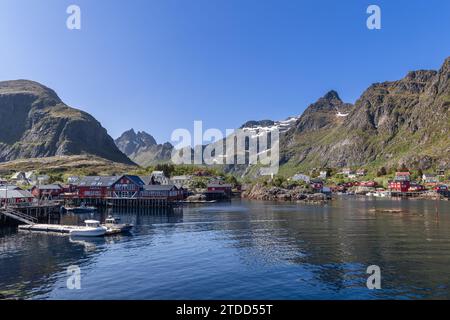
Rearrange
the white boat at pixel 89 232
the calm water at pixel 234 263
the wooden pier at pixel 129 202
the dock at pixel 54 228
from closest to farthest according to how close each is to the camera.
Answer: the calm water at pixel 234 263 → the white boat at pixel 89 232 → the dock at pixel 54 228 → the wooden pier at pixel 129 202

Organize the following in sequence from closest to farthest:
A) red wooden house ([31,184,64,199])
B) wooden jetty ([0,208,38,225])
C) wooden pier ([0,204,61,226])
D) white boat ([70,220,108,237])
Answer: white boat ([70,220,108,237]) < wooden jetty ([0,208,38,225]) < wooden pier ([0,204,61,226]) < red wooden house ([31,184,64,199])

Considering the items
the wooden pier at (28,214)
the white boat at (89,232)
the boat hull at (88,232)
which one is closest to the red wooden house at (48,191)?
the wooden pier at (28,214)

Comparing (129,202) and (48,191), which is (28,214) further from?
(48,191)

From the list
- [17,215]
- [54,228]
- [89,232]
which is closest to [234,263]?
[89,232]

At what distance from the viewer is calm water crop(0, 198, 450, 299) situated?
3397 cm

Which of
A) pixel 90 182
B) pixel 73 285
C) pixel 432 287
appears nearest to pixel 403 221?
pixel 432 287

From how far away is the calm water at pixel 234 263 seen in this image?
34.0 m

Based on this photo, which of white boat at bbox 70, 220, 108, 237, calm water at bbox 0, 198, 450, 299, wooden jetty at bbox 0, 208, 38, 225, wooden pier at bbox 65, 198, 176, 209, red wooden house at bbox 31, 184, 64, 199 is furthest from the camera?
red wooden house at bbox 31, 184, 64, 199

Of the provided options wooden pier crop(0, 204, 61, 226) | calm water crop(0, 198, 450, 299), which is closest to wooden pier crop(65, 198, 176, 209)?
wooden pier crop(0, 204, 61, 226)

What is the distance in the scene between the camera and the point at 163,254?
51.5 meters

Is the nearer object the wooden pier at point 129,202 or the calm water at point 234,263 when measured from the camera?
the calm water at point 234,263

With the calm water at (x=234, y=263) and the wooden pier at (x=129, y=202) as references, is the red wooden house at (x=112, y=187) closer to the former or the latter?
the wooden pier at (x=129, y=202)

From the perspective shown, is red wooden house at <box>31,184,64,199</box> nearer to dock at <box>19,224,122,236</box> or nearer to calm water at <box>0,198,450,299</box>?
dock at <box>19,224,122,236</box>
